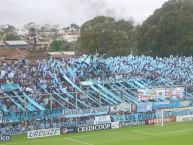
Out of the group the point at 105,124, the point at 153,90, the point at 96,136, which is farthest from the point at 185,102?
the point at 96,136

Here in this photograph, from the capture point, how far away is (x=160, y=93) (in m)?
46.2

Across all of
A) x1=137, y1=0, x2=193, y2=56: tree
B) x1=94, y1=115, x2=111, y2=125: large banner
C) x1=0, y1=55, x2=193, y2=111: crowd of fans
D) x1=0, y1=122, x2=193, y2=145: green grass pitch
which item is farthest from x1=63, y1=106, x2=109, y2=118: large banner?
x1=137, y1=0, x2=193, y2=56: tree

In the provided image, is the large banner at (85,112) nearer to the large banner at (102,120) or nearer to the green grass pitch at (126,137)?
the large banner at (102,120)

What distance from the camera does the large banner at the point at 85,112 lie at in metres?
39.2

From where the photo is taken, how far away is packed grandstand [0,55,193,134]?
38500 millimetres

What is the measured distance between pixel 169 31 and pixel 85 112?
118ft

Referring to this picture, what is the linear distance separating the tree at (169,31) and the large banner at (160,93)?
25973 millimetres

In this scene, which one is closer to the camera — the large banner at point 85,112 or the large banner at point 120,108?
the large banner at point 85,112

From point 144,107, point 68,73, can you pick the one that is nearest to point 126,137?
point 144,107

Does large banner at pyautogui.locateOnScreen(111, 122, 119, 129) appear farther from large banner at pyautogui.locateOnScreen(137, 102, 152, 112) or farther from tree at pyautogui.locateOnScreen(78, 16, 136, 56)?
tree at pyautogui.locateOnScreen(78, 16, 136, 56)

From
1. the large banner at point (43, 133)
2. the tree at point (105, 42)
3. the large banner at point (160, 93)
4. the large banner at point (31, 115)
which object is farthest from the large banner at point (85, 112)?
the tree at point (105, 42)

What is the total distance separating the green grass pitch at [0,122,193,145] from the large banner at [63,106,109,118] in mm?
2468

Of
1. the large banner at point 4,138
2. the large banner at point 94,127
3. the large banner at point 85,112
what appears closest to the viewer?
the large banner at point 4,138

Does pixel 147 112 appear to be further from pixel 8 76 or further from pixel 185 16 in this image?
pixel 185 16
